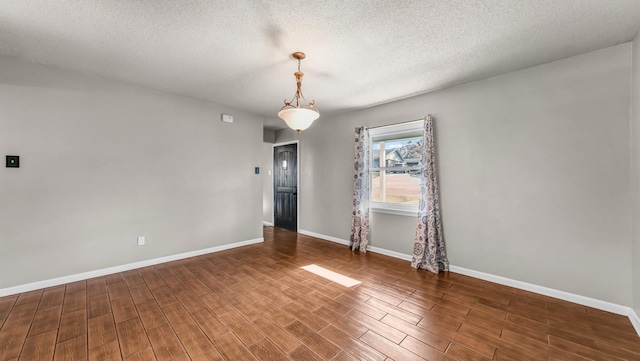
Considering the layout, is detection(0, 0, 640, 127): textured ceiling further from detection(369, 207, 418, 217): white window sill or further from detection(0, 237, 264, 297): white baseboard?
detection(0, 237, 264, 297): white baseboard

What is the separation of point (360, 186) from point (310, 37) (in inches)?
103

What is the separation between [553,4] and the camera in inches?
69.2

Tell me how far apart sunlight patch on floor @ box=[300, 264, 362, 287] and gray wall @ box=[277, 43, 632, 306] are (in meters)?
1.24

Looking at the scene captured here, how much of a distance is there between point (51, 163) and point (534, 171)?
5.46 metres

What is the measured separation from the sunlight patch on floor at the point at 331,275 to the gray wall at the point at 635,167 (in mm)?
2455

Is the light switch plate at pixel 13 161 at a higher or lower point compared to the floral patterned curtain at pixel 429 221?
higher

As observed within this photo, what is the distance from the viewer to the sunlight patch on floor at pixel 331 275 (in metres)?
2.93

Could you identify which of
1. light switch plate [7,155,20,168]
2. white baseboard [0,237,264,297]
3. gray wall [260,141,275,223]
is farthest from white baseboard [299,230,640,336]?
light switch plate [7,155,20,168]

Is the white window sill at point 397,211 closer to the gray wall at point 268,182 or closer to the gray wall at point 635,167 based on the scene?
the gray wall at point 635,167

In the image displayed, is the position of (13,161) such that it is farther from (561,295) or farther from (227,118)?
(561,295)

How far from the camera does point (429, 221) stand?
3.34 meters

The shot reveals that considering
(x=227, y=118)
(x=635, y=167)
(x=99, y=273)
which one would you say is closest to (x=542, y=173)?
(x=635, y=167)

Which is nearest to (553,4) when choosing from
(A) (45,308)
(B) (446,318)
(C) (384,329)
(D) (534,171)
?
(D) (534,171)

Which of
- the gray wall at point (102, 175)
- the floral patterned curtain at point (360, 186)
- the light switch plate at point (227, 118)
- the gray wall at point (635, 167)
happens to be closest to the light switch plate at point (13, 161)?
the gray wall at point (102, 175)
